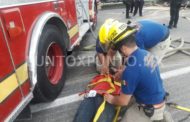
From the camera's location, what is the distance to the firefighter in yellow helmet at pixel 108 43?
93.3 inches

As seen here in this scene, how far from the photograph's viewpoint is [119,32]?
91.6 inches

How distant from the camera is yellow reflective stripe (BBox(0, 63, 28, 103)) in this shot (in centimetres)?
227

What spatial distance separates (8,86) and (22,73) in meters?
0.27

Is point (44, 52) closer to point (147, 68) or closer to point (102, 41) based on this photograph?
point (102, 41)

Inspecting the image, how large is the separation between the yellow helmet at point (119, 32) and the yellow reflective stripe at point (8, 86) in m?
0.89

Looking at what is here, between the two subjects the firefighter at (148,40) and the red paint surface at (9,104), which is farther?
the firefighter at (148,40)

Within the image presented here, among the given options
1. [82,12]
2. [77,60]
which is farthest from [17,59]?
[82,12]

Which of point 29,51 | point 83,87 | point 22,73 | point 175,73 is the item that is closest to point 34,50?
point 29,51

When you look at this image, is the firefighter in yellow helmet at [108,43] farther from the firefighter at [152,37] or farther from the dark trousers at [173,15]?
the dark trousers at [173,15]

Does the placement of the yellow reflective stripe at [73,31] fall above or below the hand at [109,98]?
above

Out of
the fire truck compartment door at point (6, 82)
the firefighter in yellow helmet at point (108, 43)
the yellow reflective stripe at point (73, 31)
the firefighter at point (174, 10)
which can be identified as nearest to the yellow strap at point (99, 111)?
the firefighter in yellow helmet at point (108, 43)

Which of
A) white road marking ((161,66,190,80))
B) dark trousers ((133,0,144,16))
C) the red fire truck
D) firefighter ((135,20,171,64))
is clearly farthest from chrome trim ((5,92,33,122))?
dark trousers ((133,0,144,16))

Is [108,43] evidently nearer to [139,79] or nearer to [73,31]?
[139,79]

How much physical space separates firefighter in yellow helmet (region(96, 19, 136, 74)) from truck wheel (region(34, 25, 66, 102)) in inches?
21.5
